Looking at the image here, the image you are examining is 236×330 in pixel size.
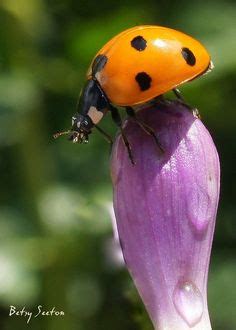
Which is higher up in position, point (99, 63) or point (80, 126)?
point (99, 63)

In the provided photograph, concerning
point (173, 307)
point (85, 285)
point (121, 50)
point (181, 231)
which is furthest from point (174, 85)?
point (85, 285)

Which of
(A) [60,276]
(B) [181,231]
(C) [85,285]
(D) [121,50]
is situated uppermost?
(D) [121,50]

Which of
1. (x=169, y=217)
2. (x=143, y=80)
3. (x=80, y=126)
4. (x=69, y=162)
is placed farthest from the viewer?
(x=69, y=162)

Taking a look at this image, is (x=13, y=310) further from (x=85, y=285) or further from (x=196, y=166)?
(x=196, y=166)

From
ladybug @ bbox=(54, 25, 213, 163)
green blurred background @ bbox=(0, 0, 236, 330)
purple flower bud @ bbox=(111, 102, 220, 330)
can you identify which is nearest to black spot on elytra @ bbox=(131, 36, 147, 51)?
ladybug @ bbox=(54, 25, 213, 163)

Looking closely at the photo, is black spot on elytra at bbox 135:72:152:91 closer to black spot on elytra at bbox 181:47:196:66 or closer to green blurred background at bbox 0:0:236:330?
black spot on elytra at bbox 181:47:196:66

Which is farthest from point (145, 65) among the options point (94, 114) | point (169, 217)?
point (169, 217)

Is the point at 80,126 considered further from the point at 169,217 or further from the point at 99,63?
the point at 169,217
